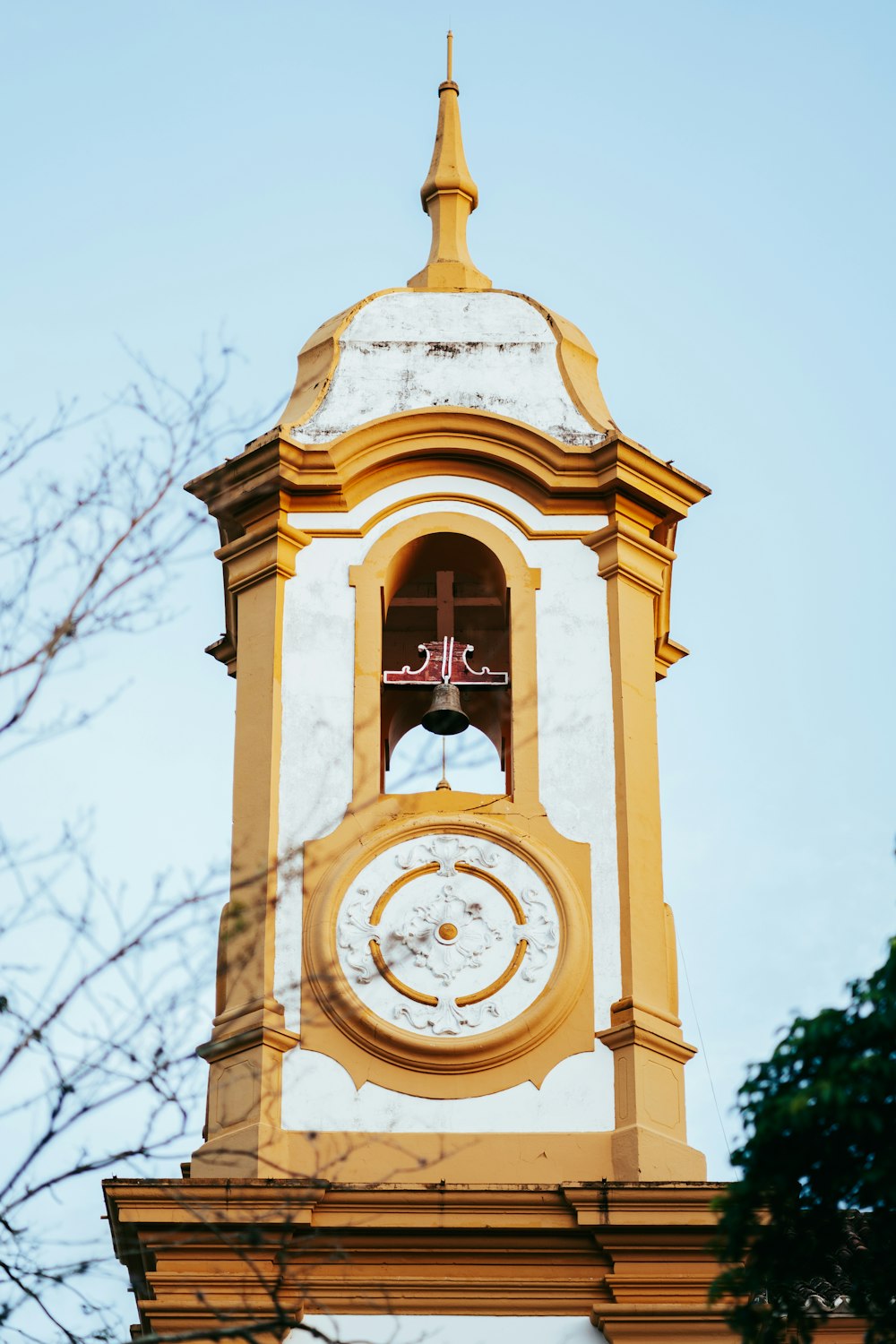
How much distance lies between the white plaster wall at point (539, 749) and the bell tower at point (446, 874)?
0.02 m

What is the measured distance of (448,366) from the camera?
18016mm

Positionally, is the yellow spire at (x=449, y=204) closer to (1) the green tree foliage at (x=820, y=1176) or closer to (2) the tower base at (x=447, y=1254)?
(2) the tower base at (x=447, y=1254)

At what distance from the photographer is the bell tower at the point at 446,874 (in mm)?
14359

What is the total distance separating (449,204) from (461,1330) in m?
9.13

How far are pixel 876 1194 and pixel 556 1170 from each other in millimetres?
4299

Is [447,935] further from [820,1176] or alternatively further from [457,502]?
[820,1176]

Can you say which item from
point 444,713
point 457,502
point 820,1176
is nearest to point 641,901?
point 444,713

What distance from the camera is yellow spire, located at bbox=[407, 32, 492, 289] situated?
19438mm

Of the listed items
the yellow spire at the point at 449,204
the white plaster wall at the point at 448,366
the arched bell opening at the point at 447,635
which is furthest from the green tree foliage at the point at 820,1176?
the yellow spire at the point at 449,204

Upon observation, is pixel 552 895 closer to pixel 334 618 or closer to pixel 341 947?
pixel 341 947

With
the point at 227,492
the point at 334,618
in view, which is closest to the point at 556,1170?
the point at 334,618

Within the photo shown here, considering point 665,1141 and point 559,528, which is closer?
point 665,1141

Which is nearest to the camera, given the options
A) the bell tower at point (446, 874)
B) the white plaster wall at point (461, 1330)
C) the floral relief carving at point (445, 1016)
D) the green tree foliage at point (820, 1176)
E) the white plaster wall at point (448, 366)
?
the green tree foliage at point (820, 1176)

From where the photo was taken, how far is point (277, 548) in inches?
672
